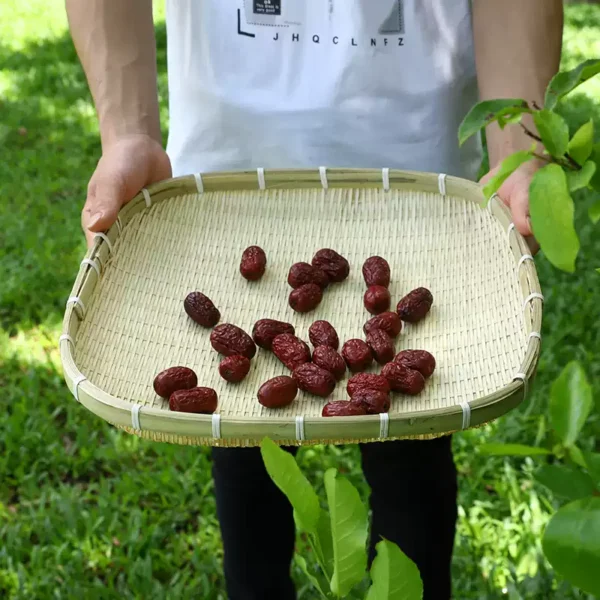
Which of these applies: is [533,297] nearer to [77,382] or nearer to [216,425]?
[216,425]

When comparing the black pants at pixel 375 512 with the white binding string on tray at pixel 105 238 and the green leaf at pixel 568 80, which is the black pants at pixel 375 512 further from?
the green leaf at pixel 568 80

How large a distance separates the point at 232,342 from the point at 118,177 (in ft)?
1.10

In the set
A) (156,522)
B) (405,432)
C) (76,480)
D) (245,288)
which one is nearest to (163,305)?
(245,288)

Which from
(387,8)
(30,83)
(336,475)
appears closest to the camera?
(336,475)

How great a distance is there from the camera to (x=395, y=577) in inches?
14.1

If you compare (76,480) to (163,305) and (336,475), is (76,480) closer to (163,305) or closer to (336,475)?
(163,305)

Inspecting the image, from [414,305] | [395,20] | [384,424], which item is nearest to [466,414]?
[384,424]

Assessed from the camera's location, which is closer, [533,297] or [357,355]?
[533,297]

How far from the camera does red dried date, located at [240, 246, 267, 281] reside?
150cm

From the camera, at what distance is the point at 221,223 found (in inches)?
63.1

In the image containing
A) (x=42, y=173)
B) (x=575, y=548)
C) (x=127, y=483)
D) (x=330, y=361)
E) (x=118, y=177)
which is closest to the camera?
(x=575, y=548)

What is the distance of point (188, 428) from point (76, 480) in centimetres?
145

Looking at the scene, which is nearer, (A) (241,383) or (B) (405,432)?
(B) (405,432)

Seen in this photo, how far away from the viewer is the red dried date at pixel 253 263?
150cm
